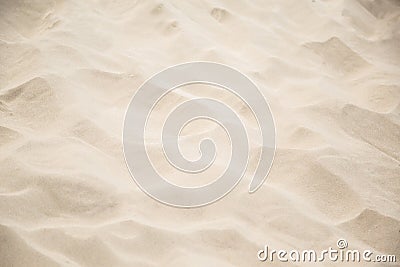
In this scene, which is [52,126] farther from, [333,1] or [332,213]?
[333,1]

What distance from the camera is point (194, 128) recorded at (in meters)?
1.78

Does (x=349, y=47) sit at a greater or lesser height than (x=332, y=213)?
greater

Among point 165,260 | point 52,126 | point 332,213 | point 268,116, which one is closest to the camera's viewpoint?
point 165,260

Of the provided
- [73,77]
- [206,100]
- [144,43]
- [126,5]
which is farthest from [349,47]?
[73,77]

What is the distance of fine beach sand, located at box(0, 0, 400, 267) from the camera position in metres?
1.41

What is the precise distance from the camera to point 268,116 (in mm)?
1842

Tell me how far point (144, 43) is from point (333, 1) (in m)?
1.07

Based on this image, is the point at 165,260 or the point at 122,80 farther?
the point at 122,80

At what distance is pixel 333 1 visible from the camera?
2471mm

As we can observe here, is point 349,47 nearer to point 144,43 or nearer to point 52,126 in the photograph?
point 144,43

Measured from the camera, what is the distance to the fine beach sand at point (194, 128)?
4.61 ft

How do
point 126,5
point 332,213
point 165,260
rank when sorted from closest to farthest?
1. point 165,260
2. point 332,213
3. point 126,5

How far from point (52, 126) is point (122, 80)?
0.37 m

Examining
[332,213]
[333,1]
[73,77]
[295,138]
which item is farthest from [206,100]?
[333,1]
